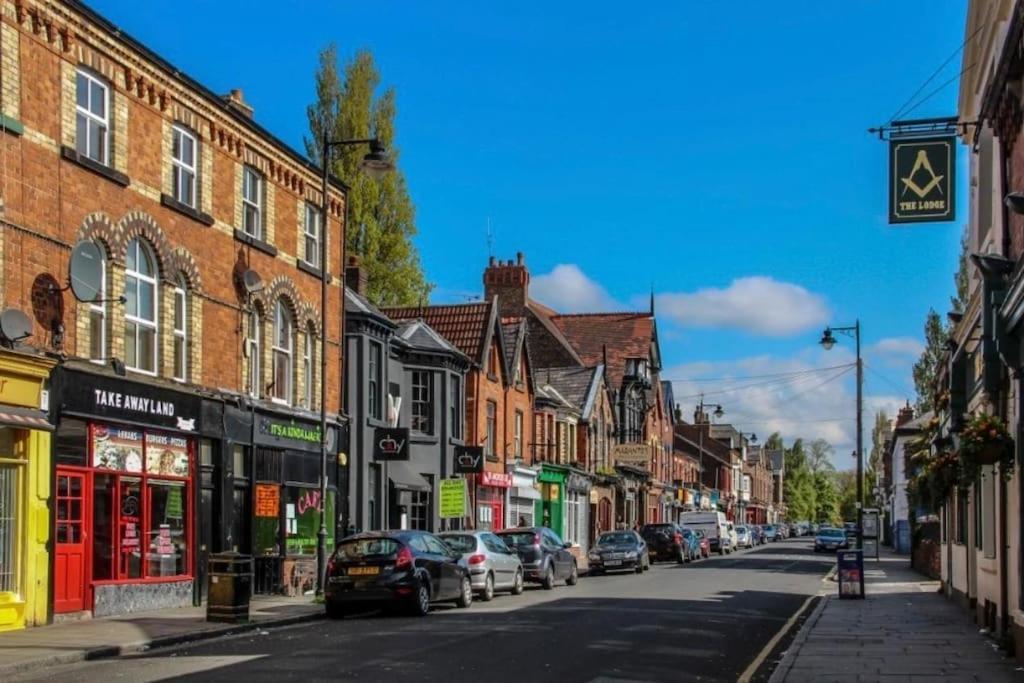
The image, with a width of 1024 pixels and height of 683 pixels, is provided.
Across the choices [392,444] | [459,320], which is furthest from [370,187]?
[392,444]

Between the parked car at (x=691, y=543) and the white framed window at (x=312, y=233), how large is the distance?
1077 inches

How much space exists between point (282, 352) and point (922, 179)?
1611cm

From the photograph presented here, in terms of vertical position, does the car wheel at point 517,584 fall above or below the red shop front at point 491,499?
below

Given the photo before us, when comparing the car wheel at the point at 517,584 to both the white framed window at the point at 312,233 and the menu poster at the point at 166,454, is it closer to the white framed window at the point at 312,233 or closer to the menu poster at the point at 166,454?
the menu poster at the point at 166,454

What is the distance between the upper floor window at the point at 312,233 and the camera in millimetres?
30062

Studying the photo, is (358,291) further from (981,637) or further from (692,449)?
(692,449)

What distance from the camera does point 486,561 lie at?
87.8 ft

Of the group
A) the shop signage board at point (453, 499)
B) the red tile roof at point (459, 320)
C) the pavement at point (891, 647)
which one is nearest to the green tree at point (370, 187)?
the red tile roof at point (459, 320)

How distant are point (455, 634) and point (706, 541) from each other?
4329 cm

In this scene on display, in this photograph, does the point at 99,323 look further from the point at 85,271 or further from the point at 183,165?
the point at 183,165

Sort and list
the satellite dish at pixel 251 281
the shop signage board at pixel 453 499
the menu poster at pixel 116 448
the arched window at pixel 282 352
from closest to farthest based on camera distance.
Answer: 1. the menu poster at pixel 116 448
2. the satellite dish at pixel 251 281
3. the arched window at pixel 282 352
4. the shop signage board at pixel 453 499

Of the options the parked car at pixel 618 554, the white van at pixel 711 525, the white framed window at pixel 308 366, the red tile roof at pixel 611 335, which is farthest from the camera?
the red tile roof at pixel 611 335

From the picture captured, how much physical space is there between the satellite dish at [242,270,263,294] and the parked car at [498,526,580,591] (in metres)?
10.1

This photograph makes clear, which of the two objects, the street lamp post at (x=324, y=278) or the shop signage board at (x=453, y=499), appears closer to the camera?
the street lamp post at (x=324, y=278)
